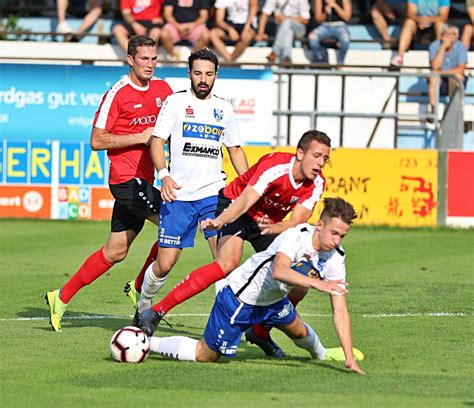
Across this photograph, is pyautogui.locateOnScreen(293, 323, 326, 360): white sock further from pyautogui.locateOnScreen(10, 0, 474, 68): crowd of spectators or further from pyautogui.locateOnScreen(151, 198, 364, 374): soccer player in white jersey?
pyautogui.locateOnScreen(10, 0, 474, 68): crowd of spectators

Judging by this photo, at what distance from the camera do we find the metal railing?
20.6 metres

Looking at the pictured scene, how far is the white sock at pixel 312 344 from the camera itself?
341 inches

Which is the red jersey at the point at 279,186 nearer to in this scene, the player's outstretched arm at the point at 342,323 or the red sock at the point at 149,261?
the player's outstretched arm at the point at 342,323

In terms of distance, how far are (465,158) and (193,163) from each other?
10.3m

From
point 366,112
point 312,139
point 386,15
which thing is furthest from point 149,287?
point 386,15

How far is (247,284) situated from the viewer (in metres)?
8.29

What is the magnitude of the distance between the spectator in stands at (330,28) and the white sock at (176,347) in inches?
587

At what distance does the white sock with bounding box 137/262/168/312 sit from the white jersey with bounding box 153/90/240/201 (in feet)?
2.28

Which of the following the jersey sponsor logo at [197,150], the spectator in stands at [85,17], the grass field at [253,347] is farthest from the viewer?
the spectator in stands at [85,17]

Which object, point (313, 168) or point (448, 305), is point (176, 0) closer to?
point (448, 305)

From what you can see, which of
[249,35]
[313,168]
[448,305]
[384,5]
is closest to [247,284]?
[313,168]

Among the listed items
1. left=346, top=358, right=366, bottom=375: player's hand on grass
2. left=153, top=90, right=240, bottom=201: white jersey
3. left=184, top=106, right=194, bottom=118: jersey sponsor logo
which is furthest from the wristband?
left=346, top=358, right=366, bottom=375: player's hand on grass

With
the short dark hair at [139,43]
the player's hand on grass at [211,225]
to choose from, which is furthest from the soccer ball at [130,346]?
the short dark hair at [139,43]

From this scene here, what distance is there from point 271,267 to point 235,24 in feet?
52.1
